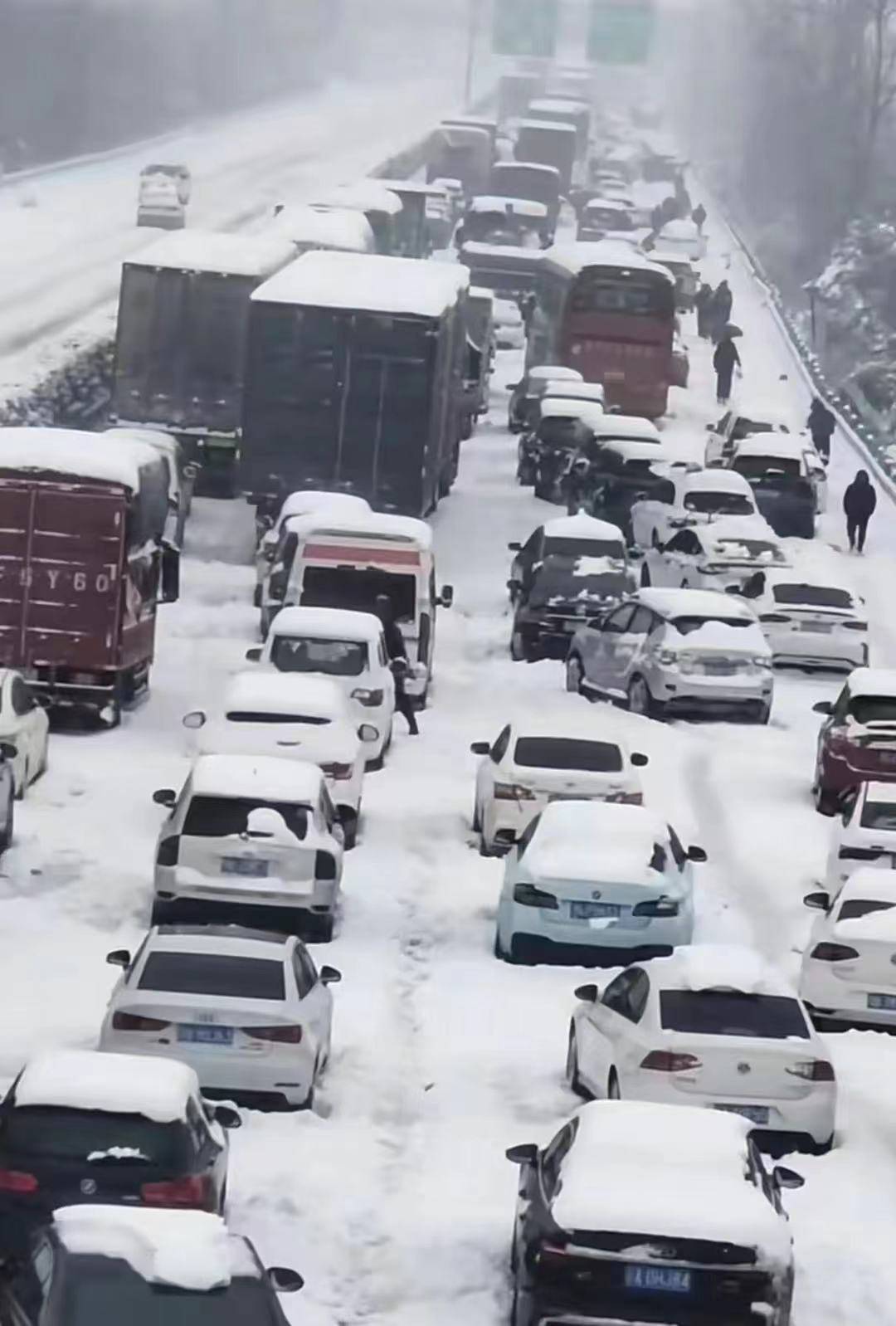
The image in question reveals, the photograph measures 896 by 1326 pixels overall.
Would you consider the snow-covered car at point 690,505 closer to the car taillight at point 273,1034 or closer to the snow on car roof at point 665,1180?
the car taillight at point 273,1034

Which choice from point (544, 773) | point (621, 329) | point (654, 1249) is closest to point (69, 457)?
point (544, 773)

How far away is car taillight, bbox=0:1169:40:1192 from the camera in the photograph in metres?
13.6

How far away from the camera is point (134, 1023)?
17.1 m

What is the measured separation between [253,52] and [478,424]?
13674 centimetres

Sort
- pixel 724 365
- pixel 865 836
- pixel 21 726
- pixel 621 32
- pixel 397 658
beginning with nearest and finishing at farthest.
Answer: pixel 865 836, pixel 21 726, pixel 397 658, pixel 724 365, pixel 621 32

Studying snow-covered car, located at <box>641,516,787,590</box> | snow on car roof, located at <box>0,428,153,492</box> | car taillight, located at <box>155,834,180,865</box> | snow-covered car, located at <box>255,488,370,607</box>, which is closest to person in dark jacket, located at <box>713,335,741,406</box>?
snow-covered car, located at <box>641,516,787,590</box>

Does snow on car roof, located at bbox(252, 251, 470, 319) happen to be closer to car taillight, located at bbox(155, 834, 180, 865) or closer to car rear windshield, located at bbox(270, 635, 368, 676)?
car rear windshield, located at bbox(270, 635, 368, 676)

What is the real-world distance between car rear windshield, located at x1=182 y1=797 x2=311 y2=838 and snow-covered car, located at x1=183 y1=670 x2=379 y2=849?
3158 mm

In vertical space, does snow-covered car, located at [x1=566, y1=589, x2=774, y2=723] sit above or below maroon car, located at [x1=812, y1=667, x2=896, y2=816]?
below

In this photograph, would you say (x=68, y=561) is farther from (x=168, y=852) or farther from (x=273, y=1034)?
(x=273, y=1034)

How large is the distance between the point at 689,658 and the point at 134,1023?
1630 cm

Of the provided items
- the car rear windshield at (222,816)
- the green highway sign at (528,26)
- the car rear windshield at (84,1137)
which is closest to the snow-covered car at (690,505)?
the car rear windshield at (222,816)

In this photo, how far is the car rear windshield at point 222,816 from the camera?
21750 millimetres

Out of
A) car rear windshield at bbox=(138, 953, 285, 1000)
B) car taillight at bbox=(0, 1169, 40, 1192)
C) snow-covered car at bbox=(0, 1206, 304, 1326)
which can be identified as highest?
snow-covered car at bbox=(0, 1206, 304, 1326)
